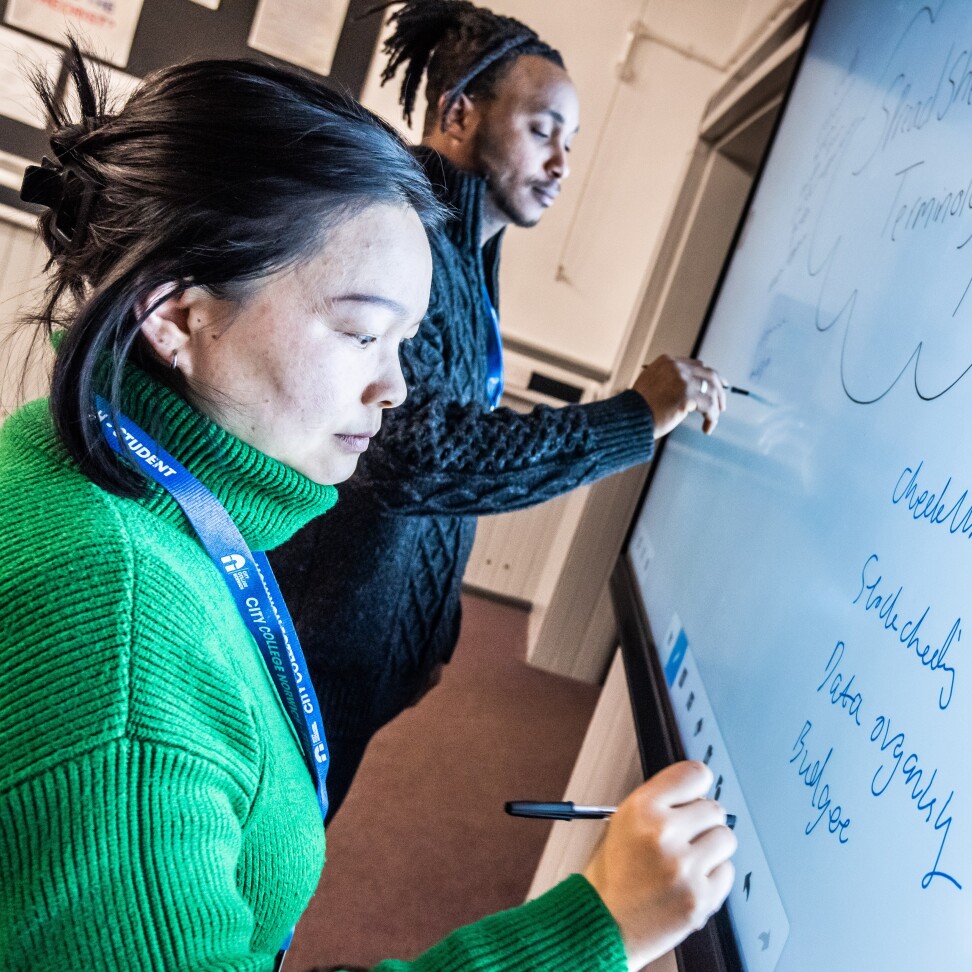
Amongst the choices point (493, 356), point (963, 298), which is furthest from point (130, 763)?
point (493, 356)

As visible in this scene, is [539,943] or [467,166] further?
[467,166]

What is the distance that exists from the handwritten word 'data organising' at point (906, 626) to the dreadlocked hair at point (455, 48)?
97 centimetres

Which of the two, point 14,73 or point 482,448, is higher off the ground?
point 14,73

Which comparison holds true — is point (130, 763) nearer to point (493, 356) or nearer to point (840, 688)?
point (840, 688)

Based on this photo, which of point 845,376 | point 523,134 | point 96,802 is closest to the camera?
point 96,802

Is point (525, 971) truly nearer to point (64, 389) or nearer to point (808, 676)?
point (808, 676)

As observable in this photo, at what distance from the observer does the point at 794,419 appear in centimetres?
101

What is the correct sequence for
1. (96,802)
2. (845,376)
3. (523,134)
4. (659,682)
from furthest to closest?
(523,134) → (659,682) → (845,376) → (96,802)

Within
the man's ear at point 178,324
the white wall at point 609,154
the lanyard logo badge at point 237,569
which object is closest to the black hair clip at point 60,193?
the man's ear at point 178,324

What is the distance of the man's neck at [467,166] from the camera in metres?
1.38

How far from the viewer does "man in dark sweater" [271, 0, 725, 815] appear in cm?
114

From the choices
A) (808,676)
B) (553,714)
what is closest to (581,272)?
(553,714)

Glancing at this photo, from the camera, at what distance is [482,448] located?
1133mm

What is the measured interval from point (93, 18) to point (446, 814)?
2.90 meters
